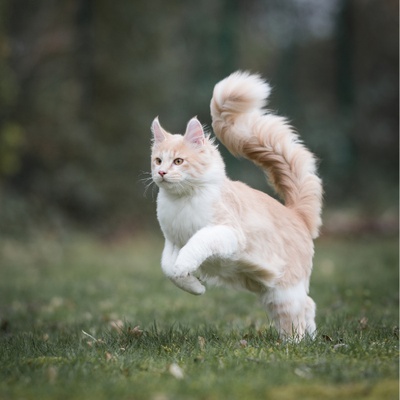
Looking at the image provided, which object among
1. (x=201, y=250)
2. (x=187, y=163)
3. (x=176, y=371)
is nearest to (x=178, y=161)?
(x=187, y=163)

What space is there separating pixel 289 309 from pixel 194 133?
1.45 metres

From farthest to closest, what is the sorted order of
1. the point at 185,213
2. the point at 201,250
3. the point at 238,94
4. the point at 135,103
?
the point at 135,103 < the point at 238,94 < the point at 185,213 < the point at 201,250

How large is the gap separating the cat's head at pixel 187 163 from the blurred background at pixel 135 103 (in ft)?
23.4

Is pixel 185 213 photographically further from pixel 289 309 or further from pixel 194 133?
pixel 289 309

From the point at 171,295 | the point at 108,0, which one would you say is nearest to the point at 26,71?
the point at 108,0

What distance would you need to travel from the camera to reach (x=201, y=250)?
4.34 metres

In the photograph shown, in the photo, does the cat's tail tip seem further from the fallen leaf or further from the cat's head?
the fallen leaf

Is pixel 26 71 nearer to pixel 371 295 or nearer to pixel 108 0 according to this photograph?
pixel 108 0

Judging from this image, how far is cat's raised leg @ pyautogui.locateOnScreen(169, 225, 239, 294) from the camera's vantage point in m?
4.32

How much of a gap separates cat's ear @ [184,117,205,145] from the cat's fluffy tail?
0.40m

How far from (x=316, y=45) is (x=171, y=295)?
56.5 ft

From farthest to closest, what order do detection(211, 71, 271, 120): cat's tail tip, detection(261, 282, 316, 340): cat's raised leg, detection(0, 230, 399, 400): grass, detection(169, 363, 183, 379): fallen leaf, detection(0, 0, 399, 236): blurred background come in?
detection(0, 0, 399, 236): blurred background
detection(211, 71, 271, 120): cat's tail tip
detection(261, 282, 316, 340): cat's raised leg
detection(169, 363, 183, 379): fallen leaf
detection(0, 230, 399, 400): grass

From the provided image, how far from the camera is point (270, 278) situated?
482 cm

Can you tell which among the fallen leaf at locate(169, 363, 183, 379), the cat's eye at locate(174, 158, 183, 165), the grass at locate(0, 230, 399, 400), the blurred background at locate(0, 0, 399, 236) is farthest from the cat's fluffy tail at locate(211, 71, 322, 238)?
the blurred background at locate(0, 0, 399, 236)
